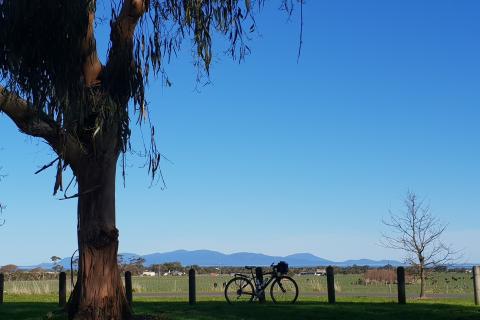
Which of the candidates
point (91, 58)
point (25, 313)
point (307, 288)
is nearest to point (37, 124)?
point (91, 58)

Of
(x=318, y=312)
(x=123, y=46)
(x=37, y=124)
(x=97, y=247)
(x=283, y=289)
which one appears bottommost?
(x=318, y=312)

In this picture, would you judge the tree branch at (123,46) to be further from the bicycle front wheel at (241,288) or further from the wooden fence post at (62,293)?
the wooden fence post at (62,293)

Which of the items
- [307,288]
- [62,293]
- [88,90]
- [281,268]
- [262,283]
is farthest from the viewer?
[307,288]

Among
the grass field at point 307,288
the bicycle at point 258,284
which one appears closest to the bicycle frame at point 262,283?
the bicycle at point 258,284

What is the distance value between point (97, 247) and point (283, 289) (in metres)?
6.93

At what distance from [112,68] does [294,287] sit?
28.3ft

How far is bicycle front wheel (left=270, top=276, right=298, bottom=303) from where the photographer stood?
17.3 meters

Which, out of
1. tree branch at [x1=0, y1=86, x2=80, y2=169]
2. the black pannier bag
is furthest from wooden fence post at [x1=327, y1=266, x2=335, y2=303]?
tree branch at [x1=0, y1=86, x2=80, y2=169]

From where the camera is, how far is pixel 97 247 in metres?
11.7

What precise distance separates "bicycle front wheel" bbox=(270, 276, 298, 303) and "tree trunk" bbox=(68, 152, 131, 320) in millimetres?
6190

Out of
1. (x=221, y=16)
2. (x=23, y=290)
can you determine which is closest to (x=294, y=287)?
(x=221, y=16)

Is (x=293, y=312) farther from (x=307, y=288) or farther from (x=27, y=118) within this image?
(x=307, y=288)

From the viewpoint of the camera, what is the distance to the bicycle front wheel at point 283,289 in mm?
17344

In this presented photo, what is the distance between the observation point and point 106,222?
11.7m
